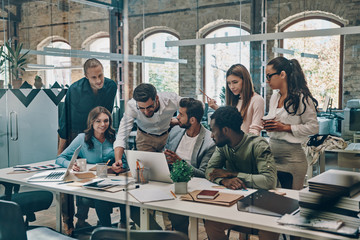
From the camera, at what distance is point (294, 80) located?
2.54 meters

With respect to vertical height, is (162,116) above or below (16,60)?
below

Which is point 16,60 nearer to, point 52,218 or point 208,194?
point 52,218

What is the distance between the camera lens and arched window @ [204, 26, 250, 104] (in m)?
2.54

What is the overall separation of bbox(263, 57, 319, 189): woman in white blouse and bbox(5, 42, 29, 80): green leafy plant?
272 cm

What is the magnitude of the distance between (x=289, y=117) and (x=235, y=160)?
0.50m

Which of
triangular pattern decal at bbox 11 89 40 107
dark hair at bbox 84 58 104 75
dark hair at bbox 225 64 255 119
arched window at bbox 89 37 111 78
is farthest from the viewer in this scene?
triangular pattern decal at bbox 11 89 40 107

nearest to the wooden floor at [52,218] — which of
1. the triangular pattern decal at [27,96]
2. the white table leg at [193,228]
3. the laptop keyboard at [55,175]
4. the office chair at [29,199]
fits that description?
the office chair at [29,199]

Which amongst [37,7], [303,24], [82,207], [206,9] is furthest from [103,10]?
[82,207]

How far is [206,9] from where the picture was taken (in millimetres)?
2553

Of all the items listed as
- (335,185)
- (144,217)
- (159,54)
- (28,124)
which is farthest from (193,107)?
(28,124)

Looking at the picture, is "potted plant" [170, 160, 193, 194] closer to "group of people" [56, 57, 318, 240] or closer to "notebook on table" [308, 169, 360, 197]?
"group of people" [56, 57, 318, 240]

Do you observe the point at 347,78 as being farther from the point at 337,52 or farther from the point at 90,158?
the point at 90,158

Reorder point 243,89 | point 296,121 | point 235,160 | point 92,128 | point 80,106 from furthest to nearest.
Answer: point 80,106 < point 92,128 < point 235,160 < point 243,89 < point 296,121

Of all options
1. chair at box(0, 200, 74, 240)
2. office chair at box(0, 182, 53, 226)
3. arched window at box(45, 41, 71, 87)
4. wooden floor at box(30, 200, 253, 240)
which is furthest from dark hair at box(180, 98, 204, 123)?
arched window at box(45, 41, 71, 87)
